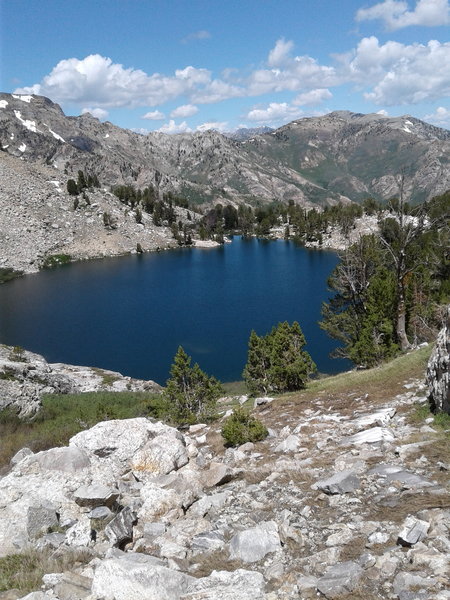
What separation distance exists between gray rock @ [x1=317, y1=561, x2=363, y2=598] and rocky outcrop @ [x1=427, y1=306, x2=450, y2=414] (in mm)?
7520

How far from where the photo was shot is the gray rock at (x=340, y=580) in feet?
23.1

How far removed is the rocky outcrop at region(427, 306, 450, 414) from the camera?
13.5 meters

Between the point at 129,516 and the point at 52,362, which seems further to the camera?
the point at 52,362

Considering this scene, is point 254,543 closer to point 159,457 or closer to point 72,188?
point 159,457

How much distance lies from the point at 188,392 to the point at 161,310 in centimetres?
6809

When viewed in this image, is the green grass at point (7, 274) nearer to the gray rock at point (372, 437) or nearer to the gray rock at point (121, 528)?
the gray rock at point (372, 437)

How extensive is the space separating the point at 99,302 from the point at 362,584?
347 ft

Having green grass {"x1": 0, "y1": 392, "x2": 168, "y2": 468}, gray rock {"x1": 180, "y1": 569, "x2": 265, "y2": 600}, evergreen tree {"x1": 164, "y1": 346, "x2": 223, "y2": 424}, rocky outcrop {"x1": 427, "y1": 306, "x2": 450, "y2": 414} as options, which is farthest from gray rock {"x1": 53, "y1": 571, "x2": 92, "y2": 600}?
evergreen tree {"x1": 164, "y1": 346, "x2": 223, "y2": 424}

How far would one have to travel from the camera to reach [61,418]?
1118 inches

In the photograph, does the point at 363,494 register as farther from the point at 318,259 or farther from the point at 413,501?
the point at 318,259

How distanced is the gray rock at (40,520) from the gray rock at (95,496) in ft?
2.56

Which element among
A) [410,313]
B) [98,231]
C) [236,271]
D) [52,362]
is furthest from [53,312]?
[98,231]

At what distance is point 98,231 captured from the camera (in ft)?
607

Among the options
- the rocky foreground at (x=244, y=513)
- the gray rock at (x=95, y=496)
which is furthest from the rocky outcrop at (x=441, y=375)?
the gray rock at (x=95, y=496)
